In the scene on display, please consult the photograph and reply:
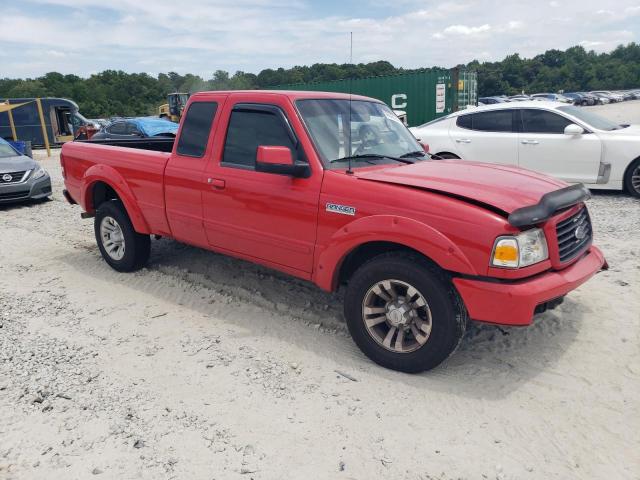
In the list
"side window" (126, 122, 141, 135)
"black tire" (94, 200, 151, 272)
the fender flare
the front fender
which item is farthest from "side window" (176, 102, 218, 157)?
"side window" (126, 122, 141, 135)

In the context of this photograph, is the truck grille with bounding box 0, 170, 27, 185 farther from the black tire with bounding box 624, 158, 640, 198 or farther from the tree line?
the black tire with bounding box 624, 158, 640, 198

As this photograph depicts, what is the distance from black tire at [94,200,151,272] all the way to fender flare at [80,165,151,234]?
162 mm

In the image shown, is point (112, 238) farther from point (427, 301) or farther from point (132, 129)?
point (132, 129)

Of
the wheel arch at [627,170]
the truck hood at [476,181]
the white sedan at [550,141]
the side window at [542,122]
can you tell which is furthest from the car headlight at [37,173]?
the wheel arch at [627,170]

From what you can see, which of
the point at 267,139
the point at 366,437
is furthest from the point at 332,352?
the point at 267,139

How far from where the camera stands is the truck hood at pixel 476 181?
10.4 feet

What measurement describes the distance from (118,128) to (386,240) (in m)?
16.1

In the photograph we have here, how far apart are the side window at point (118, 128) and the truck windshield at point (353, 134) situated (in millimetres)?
14247

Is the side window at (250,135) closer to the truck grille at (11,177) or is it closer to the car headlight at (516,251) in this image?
the car headlight at (516,251)

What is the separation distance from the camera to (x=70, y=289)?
5.23 m

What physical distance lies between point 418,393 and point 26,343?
3.11m

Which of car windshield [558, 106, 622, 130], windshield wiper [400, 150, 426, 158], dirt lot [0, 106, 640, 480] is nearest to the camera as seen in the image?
dirt lot [0, 106, 640, 480]

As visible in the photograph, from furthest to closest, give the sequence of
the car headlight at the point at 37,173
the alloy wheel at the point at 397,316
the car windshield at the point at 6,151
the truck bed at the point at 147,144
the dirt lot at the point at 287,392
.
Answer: the car windshield at the point at 6,151 → the car headlight at the point at 37,173 → the truck bed at the point at 147,144 → the alloy wheel at the point at 397,316 → the dirt lot at the point at 287,392

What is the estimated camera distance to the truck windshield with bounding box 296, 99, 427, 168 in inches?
153
